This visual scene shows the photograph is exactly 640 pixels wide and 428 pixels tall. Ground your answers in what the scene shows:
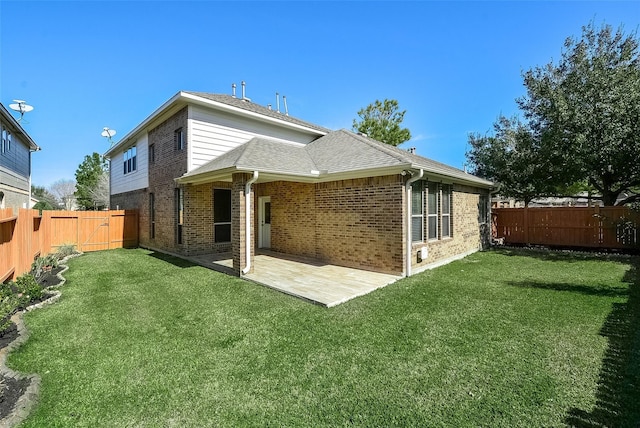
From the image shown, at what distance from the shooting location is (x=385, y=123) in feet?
98.6

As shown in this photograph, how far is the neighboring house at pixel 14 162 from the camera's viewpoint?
13.2 metres

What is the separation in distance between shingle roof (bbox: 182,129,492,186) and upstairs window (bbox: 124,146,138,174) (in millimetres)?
7400

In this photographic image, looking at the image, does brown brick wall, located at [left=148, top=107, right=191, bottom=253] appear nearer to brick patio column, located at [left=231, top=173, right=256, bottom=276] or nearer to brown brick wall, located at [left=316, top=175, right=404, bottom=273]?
brick patio column, located at [left=231, top=173, right=256, bottom=276]

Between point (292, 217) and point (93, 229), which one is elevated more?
point (292, 217)

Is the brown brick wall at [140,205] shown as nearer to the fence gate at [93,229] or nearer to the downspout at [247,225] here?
the fence gate at [93,229]

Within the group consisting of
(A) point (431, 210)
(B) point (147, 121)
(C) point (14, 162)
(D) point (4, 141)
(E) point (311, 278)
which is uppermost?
(B) point (147, 121)

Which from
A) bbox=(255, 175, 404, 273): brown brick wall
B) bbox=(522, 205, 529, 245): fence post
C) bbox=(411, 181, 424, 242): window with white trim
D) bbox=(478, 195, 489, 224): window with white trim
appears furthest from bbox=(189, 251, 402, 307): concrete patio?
bbox=(522, 205, 529, 245): fence post

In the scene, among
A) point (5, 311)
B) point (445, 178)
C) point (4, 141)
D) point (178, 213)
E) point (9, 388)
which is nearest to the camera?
point (9, 388)

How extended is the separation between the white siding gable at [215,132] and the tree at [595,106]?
11.5 metres

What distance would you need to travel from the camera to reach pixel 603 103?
1077 centimetres

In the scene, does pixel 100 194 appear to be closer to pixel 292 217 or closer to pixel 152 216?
pixel 152 216

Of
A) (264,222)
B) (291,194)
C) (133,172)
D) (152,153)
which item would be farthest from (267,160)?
(133,172)

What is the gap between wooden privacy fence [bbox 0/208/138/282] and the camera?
20.9 ft

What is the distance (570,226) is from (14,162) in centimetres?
2705
